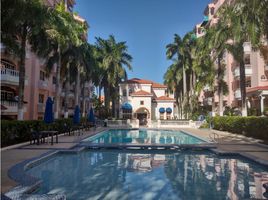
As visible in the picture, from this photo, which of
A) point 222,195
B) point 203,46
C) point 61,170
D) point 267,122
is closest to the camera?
point 222,195

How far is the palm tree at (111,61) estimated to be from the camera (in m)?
50.9

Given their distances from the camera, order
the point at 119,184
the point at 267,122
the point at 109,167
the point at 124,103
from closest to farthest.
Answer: the point at 119,184 → the point at 109,167 → the point at 267,122 → the point at 124,103

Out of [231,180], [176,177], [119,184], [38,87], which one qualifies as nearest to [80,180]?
[119,184]

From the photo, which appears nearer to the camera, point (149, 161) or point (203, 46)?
point (149, 161)

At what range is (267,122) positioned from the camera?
21719mm

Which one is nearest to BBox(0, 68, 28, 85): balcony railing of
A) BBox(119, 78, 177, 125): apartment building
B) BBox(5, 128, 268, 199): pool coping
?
BBox(5, 128, 268, 199): pool coping

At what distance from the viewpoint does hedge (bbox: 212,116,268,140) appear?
2287cm

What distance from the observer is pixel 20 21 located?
18297mm

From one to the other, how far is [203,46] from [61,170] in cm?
3134

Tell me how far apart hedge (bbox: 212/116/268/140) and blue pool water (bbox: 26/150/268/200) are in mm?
8629

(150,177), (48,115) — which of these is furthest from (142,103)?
(150,177)

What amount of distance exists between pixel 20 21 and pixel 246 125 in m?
21.7

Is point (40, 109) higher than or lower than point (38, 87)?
lower

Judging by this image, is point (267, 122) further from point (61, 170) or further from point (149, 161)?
point (61, 170)
